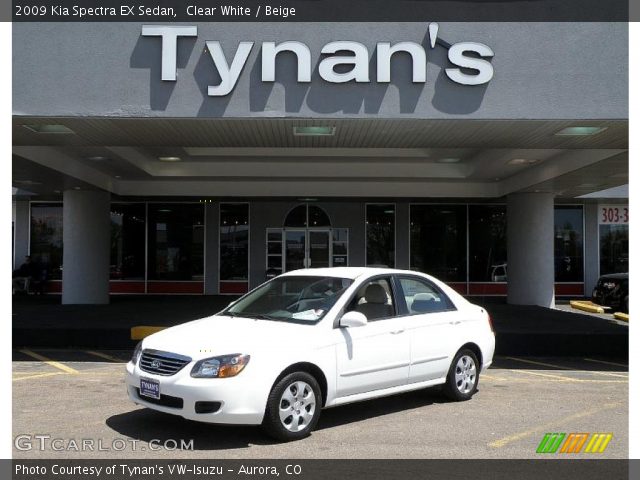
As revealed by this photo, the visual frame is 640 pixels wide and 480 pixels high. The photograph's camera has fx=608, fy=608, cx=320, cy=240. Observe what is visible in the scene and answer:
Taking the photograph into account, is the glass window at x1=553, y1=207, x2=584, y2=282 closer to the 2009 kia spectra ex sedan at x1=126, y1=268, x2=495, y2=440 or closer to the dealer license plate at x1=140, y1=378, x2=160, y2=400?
the 2009 kia spectra ex sedan at x1=126, y1=268, x2=495, y2=440

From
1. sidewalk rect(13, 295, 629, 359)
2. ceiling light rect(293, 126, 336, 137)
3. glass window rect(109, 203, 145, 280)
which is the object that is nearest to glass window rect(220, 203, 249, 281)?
glass window rect(109, 203, 145, 280)

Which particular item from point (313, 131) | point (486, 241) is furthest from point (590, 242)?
point (313, 131)

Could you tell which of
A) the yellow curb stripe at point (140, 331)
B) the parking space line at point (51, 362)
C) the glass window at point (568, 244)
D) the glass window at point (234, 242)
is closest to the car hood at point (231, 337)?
the parking space line at point (51, 362)

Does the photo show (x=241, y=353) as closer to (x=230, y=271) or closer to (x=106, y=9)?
(x=106, y=9)

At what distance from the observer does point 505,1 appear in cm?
992

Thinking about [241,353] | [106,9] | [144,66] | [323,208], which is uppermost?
[106,9]

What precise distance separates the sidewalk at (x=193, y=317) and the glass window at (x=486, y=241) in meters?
6.35

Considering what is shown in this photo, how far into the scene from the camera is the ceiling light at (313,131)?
1050 centimetres

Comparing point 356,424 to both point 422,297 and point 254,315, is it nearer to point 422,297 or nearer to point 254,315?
point 254,315

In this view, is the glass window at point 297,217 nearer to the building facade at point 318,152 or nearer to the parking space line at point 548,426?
the building facade at point 318,152
